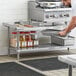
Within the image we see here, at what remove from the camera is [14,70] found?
4.73 metres

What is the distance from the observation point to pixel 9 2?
5906 mm

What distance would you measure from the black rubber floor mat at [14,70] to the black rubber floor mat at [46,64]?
279mm

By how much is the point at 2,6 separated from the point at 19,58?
4.05ft

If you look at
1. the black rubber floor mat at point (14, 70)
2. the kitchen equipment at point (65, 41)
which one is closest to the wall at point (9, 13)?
the black rubber floor mat at point (14, 70)

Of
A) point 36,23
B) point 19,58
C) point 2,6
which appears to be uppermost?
point 2,6

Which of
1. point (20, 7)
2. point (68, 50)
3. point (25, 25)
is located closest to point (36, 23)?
Answer: point (25, 25)

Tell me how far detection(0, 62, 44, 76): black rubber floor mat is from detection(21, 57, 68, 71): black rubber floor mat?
28 centimetres

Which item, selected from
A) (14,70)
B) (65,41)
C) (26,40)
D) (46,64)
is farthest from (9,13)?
(14,70)

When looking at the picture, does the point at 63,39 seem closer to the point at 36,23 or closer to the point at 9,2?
the point at 36,23

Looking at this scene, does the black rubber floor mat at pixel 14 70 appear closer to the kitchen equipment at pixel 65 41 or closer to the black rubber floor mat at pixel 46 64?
the black rubber floor mat at pixel 46 64

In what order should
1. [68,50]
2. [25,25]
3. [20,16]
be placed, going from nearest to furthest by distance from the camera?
[25,25] < [20,16] < [68,50]

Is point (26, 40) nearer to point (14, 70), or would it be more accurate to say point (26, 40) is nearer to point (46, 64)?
point (46, 64)

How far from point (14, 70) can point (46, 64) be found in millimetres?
759

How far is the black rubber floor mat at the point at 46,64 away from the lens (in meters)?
4.96
